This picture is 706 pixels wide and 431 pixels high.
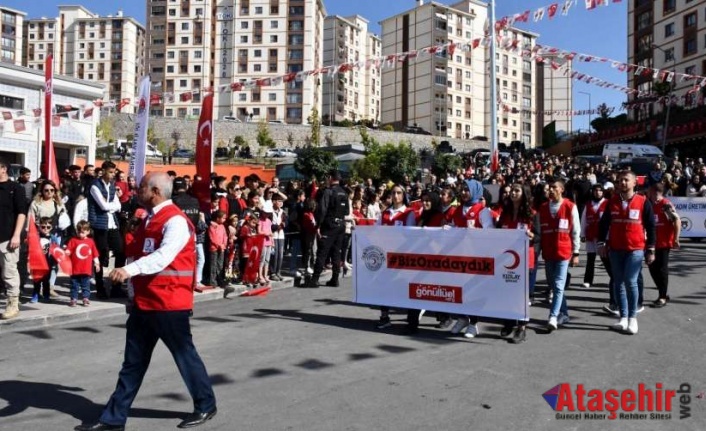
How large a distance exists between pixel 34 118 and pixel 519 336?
2586 centimetres

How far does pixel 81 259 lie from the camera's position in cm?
908

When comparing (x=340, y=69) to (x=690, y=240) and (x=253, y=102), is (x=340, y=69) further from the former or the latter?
(x=253, y=102)

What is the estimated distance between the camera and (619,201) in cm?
782

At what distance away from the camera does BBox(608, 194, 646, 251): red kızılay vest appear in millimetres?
7551

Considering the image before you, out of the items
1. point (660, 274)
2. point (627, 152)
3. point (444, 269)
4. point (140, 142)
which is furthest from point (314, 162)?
point (444, 269)

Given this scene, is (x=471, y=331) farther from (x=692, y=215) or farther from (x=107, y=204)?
(x=692, y=215)

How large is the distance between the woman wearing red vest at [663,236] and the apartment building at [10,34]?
422ft

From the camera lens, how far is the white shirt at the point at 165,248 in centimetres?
429

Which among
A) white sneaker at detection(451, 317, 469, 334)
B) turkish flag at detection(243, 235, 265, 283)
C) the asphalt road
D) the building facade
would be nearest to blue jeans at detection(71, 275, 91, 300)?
the asphalt road

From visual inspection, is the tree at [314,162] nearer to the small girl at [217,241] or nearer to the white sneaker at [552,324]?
the small girl at [217,241]

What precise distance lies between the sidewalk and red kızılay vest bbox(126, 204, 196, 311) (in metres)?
4.47

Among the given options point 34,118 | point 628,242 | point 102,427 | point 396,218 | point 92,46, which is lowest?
point 102,427

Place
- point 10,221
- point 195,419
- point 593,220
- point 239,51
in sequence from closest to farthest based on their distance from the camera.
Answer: point 195,419, point 10,221, point 593,220, point 239,51

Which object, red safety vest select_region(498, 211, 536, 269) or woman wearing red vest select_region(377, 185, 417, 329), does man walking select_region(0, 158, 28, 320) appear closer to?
woman wearing red vest select_region(377, 185, 417, 329)
